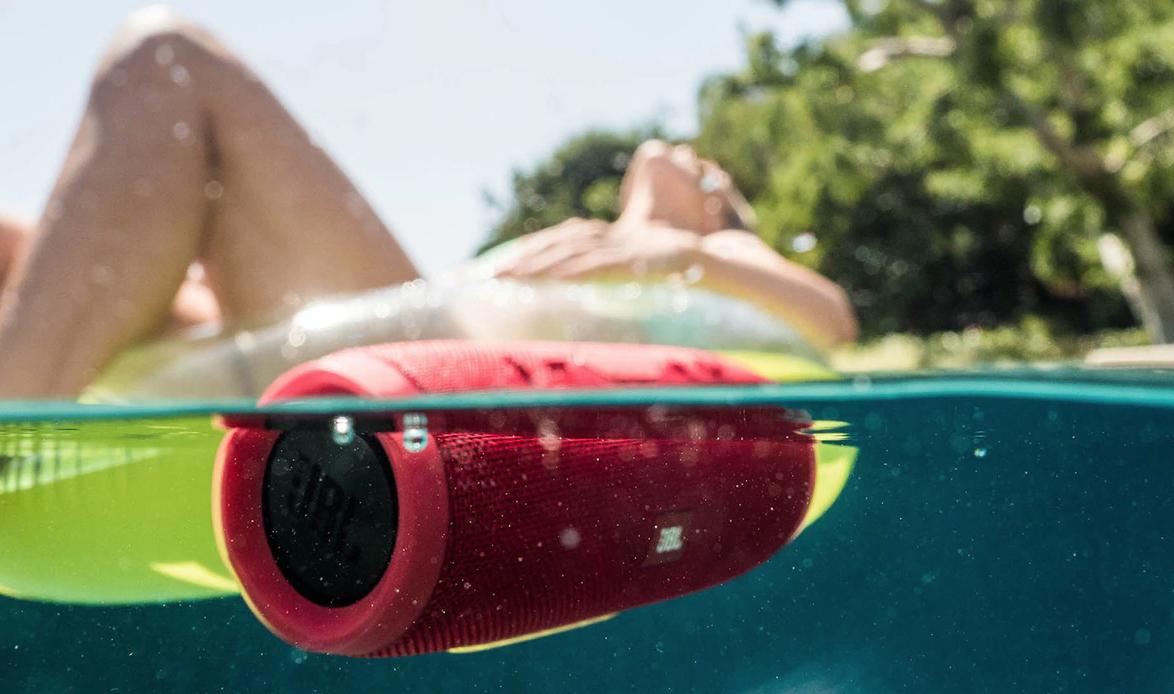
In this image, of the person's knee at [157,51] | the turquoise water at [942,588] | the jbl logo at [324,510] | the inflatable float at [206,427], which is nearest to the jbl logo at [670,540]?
the inflatable float at [206,427]

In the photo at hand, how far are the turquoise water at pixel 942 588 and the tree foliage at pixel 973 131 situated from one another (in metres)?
7.42

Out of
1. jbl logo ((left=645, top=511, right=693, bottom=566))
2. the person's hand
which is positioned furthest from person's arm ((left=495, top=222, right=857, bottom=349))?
jbl logo ((left=645, top=511, right=693, bottom=566))

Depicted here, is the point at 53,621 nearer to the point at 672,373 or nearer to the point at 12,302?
the point at 12,302

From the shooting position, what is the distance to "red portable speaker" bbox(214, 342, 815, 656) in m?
1.66

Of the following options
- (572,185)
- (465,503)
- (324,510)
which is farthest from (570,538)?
(572,185)

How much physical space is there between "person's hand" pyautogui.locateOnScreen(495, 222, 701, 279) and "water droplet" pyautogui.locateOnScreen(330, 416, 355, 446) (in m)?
1.48

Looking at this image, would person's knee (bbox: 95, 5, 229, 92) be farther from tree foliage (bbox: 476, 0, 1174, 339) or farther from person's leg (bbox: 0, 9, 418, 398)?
tree foliage (bbox: 476, 0, 1174, 339)

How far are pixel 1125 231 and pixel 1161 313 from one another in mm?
1175

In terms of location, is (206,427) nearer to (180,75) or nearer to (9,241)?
(180,75)

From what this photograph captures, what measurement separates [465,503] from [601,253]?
1.75 metres

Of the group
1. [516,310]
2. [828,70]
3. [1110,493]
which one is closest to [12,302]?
[516,310]

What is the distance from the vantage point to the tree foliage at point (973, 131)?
41.4 feet

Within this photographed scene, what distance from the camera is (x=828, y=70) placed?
1348cm

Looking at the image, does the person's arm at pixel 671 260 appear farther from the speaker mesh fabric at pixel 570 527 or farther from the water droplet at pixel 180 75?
the speaker mesh fabric at pixel 570 527
